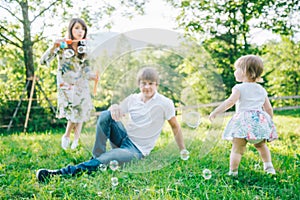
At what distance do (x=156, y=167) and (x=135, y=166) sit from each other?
6.5 inches

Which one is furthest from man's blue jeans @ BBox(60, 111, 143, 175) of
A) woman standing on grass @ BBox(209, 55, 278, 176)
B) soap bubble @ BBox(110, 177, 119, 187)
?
woman standing on grass @ BBox(209, 55, 278, 176)

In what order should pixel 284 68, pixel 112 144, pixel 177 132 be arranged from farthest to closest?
1. pixel 284 68
2. pixel 112 144
3. pixel 177 132

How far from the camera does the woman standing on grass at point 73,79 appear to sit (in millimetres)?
3887

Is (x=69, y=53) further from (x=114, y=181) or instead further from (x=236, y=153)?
(x=236, y=153)

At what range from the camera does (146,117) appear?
9.41 ft

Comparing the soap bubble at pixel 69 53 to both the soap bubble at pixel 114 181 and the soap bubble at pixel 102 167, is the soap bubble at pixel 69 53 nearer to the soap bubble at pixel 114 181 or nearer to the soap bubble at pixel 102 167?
the soap bubble at pixel 102 167

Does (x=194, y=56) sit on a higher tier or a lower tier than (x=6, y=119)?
higher

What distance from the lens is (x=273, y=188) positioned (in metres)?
2.40

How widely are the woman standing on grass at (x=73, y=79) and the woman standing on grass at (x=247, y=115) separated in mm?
1654

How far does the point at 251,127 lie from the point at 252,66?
1.51ft

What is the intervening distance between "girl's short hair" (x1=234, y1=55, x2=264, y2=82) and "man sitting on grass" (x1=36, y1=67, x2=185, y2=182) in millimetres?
614

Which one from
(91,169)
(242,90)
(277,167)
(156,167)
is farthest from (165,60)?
(277,167)

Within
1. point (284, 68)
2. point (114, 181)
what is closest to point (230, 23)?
point (284, 68)

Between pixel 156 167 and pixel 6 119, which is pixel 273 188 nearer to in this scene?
pixel 156 167
